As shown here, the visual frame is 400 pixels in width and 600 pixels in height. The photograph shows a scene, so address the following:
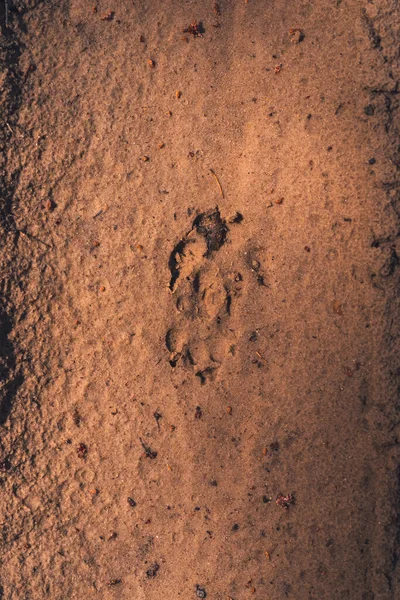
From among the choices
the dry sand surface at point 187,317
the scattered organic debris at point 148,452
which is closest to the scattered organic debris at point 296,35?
the dry sand surface at point 187,317

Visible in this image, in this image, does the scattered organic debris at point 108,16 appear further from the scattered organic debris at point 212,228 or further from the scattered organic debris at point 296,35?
the scattered organic debris at point 212,228

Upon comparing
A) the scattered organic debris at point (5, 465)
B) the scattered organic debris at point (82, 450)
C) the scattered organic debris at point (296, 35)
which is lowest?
the scattered organic debris at point (5, 465)

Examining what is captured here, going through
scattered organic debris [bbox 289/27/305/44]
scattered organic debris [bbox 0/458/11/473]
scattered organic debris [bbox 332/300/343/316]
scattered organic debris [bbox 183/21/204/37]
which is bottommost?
scattered organic debris [bbox 0/458/11/473]

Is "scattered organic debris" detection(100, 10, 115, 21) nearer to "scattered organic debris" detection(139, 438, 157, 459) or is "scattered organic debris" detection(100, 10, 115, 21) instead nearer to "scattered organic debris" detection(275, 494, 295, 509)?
"scattered organic debris" detection(139, 438, 157, 459)

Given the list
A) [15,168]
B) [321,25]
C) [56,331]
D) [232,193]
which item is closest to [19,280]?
[56,331]

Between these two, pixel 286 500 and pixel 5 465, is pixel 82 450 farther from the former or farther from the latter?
pixel 286 500

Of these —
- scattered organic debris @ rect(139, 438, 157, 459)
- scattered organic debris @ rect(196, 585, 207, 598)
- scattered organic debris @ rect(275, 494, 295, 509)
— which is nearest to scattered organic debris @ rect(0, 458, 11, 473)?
scattered organic debris @ rect(139, 438, 157, 459)

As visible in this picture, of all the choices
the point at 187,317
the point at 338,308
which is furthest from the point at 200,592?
the point at 338,308

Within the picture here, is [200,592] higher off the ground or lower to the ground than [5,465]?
lower
